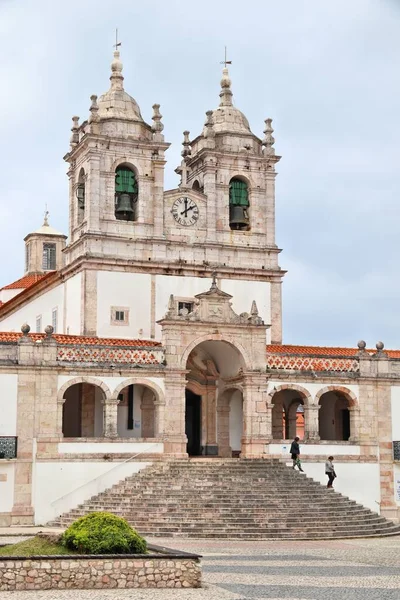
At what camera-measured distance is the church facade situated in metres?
32.3

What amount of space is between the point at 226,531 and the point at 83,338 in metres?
9.17

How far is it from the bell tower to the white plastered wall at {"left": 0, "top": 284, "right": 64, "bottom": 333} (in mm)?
1982

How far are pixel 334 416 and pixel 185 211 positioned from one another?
1002cm

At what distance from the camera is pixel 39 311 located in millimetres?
43812

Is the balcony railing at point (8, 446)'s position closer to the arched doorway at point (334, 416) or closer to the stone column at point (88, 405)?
the stone column at point (88, 405)

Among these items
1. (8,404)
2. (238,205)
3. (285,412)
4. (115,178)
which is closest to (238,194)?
(238,205)

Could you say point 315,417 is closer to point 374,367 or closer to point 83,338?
point 374,367

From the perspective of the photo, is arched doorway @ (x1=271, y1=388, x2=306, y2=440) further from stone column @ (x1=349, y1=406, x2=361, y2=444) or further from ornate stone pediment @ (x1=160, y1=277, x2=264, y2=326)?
ornate stone pediment @ (x1=160, y1=277, x2=264, y2=326)

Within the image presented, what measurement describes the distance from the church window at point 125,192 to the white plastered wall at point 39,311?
13.2 feet

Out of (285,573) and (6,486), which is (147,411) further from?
(285,573)

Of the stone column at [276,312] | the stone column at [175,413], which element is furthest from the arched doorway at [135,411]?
the stone column at [276,312]

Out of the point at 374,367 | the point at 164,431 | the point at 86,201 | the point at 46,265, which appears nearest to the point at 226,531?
the point at 164,431

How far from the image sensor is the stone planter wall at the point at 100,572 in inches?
687

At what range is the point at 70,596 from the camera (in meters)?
16.7
